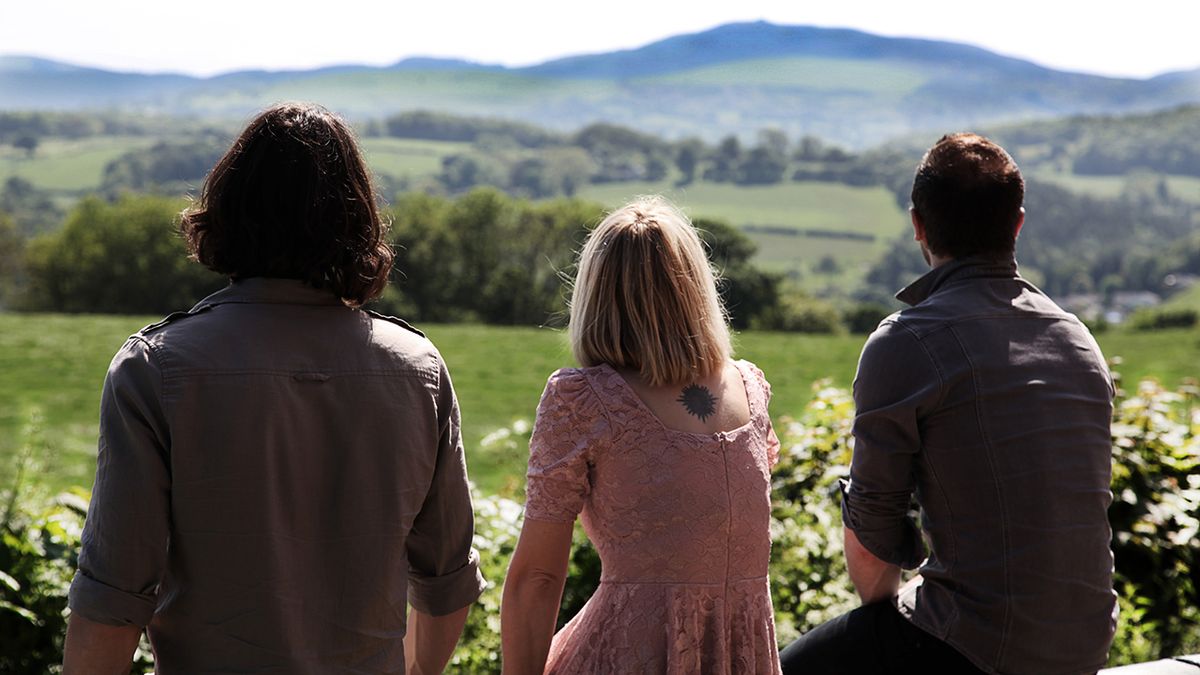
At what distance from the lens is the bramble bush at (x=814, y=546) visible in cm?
402

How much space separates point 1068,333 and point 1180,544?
2.82 meters

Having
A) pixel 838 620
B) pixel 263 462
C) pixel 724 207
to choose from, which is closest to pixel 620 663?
pixel 838 620

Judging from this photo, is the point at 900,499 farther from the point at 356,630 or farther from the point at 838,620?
the point at 356,630

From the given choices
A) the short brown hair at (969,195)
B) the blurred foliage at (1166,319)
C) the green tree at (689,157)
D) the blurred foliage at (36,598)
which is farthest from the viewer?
the green tree at (689,157)

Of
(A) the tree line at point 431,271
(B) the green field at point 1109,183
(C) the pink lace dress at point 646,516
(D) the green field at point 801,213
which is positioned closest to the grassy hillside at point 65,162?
(D) the green field at point 801,213

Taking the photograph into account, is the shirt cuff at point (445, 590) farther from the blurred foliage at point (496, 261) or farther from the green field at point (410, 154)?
the green field at point (410, 154)

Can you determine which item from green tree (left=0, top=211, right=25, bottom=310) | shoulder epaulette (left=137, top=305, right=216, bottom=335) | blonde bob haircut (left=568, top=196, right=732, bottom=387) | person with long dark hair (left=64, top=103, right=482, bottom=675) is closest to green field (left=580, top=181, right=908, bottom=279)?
green tree (left=0, top=211, right=25, bottom=310)

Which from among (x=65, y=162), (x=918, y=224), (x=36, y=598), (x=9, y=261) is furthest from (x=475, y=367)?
(x=65, y=162)

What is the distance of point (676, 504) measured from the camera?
8.61ft

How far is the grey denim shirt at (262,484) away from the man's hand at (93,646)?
1.5 inches

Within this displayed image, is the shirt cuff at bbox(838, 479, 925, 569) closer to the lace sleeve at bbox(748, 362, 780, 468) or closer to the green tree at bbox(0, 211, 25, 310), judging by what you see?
the lace sleeve at bbox(748, 362, 780, 468)

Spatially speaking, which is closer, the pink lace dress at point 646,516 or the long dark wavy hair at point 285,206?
the long dark wavy hair at point 285,206

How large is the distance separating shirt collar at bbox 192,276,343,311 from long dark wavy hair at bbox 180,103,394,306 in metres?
0.01

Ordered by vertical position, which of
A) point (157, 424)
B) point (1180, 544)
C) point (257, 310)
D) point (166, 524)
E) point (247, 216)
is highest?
point (247, 216)
